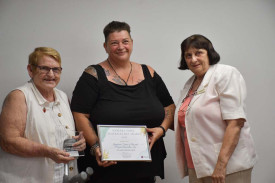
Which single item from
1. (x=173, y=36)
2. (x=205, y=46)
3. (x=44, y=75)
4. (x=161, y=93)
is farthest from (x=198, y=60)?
(x=44, y=75)

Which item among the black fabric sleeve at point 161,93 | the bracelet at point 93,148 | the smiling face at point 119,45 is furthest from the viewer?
the black fabric sleeve at point 161,93

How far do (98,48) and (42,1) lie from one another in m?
0.59

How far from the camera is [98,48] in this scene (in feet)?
8.62

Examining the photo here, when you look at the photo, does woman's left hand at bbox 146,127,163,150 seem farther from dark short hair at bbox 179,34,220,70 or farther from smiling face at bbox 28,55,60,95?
smiling face at bbox 28,55,60,95

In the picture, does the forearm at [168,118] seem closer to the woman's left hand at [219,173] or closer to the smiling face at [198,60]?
the smiling face at [198,60]

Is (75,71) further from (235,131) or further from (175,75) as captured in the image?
(235,131)

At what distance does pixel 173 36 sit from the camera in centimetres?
278

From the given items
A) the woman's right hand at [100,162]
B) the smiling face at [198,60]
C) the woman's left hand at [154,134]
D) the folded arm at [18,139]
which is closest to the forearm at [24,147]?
the folded arm at [18,139]

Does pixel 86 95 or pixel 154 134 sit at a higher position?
pixel 86 95

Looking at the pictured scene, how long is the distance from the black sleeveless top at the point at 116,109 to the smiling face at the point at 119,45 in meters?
0.15

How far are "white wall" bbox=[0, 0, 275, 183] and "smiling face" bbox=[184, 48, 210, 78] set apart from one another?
29.6 inches

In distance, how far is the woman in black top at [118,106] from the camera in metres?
2.03

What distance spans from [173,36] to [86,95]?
1.13 meters

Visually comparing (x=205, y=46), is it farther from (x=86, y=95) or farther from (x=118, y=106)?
(x=86, y=95)
